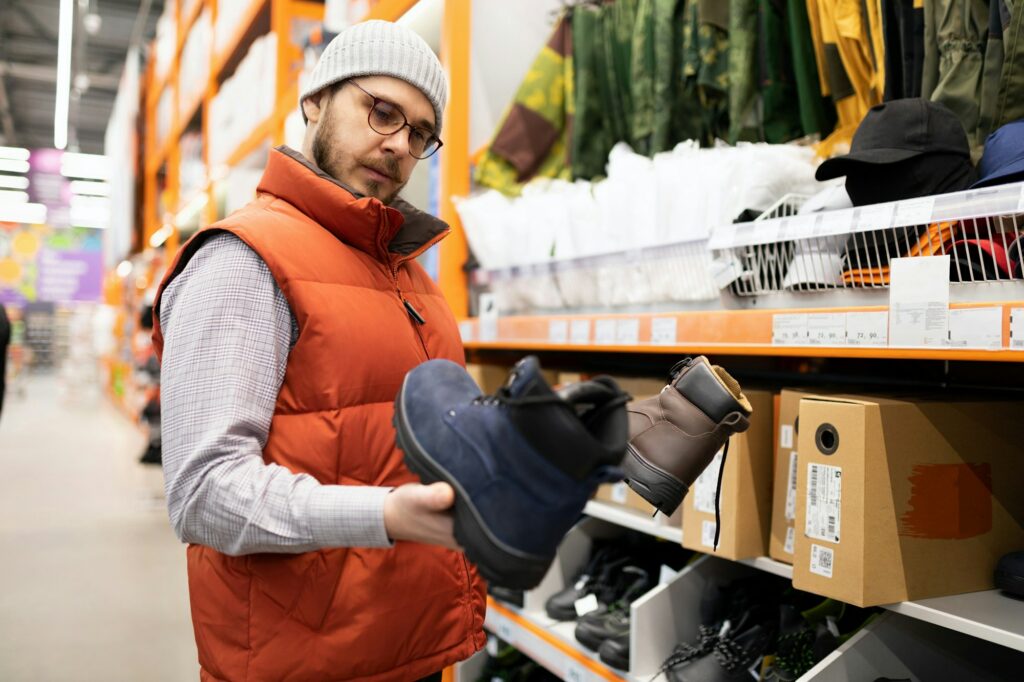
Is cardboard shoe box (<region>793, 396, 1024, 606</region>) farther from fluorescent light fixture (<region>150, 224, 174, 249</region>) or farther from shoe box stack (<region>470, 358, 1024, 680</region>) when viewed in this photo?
fluorescent light fixture (<region>150, 224, 174, 249</region>)

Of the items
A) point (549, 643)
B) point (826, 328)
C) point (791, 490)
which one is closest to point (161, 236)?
point (549, 643)

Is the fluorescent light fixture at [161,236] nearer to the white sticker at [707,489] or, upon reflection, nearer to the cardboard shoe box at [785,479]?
the white sticker at [707,489]

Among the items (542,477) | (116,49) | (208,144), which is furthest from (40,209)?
(542,477)

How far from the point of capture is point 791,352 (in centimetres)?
160

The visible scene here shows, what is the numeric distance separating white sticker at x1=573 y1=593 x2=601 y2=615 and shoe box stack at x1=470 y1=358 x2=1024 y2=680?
2 centimetres

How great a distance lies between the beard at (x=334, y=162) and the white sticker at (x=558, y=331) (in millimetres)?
Answer: 938

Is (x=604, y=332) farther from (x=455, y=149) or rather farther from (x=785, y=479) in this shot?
(x=455, y=149)

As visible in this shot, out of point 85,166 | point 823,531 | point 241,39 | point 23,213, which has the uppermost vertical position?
point 85,166

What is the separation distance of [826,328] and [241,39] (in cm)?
486

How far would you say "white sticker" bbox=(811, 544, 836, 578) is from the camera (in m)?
1.48

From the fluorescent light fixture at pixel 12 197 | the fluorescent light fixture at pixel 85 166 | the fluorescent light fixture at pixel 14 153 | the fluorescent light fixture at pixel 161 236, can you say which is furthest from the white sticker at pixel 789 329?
the fluorescent light fixture at pixel 12 197

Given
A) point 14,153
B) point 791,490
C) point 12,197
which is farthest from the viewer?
point 12,197

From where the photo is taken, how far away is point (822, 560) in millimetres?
1493

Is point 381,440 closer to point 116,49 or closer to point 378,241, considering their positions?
point 378,241
